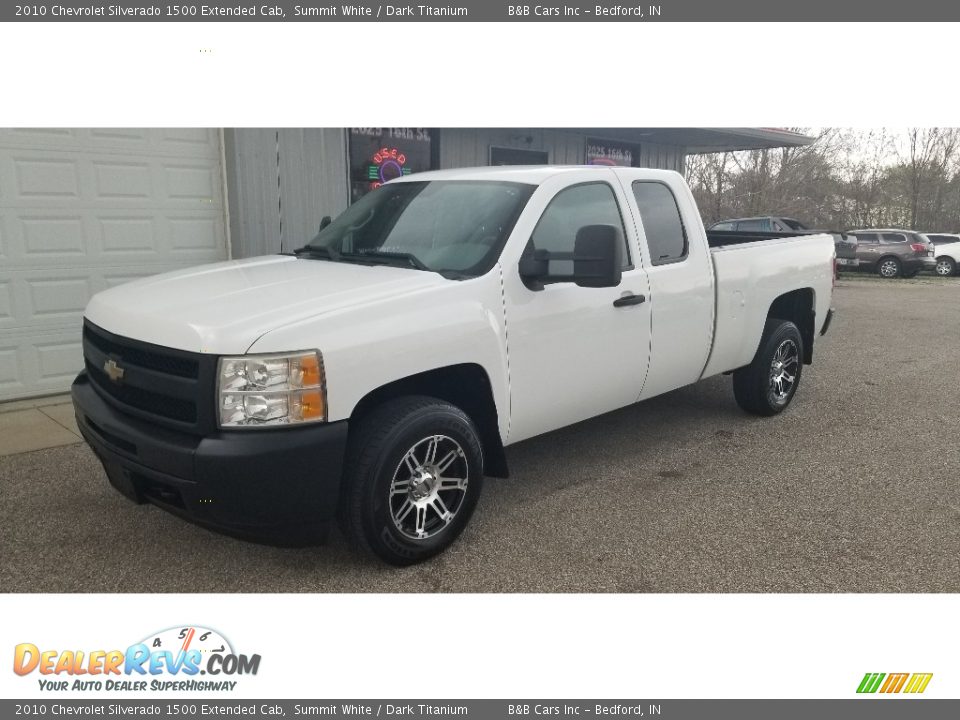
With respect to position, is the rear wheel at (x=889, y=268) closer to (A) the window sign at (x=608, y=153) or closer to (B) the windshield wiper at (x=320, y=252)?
(A) the window sign at (x=608, y=153)

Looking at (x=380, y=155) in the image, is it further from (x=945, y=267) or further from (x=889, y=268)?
(x=945, y=267)

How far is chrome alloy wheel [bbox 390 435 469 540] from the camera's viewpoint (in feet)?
11.5

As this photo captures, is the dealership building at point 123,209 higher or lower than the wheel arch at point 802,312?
higher

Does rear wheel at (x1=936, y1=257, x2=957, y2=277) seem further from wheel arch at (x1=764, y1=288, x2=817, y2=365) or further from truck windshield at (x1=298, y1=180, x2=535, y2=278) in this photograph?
truck windshield at (x1=298, y1=180, x2=535, y2=278)

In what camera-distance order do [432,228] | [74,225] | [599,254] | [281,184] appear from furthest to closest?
1. [281,184]
2. [74,225]
3. [432,228]
4. [599,254]

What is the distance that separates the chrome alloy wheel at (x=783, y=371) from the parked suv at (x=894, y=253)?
20.3 meters

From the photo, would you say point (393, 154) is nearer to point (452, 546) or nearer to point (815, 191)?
point (452, 546)

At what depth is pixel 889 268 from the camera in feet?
77.9

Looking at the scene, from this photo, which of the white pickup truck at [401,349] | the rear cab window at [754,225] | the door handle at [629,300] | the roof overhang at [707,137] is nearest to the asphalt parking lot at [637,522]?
the white pickup truck at [401,349]

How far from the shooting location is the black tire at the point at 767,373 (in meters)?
5.94

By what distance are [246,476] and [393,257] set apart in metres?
1.59

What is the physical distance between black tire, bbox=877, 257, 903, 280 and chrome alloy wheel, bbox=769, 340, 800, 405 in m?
20.2

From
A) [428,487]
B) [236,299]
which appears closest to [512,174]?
[236,299]

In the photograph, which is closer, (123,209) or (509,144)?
(123,209)
